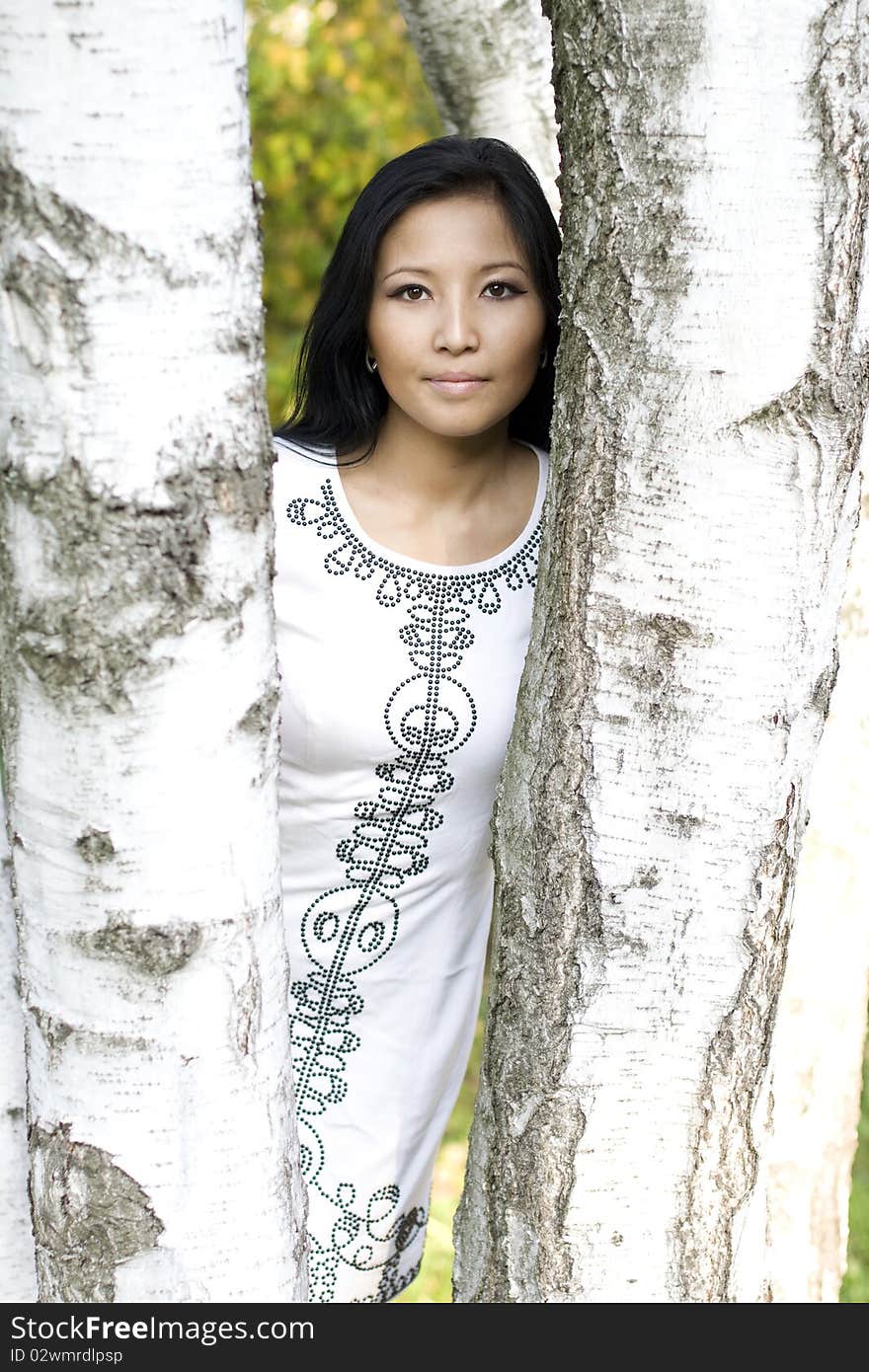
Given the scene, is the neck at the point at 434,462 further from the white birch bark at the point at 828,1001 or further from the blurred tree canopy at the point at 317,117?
the blurred tree canopy at the point at 317,117

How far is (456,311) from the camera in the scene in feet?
5.53

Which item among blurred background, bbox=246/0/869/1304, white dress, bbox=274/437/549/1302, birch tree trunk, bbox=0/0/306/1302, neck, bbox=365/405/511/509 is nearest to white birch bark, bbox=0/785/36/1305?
birch tree trunk, bbox=0/0/306/1302

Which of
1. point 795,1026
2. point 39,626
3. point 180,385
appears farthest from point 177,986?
point 795,1026

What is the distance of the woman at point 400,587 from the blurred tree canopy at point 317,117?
340 cm

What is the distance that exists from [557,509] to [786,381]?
0.78 ft

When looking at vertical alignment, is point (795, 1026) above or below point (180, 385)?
below

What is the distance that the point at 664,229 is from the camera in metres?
1.14

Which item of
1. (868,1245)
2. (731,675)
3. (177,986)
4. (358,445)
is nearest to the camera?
(177,986)

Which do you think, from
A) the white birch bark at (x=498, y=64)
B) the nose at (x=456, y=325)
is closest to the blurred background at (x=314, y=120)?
the white birch bark at (x=498, y=64)

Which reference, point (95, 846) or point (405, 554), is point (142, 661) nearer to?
point (95, 846)

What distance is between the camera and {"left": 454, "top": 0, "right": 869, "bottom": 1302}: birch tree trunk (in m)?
1.12

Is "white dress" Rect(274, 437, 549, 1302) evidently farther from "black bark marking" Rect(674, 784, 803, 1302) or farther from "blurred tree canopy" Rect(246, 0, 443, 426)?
"blurred tree canopy" Rect(246, 0, 443, 426)

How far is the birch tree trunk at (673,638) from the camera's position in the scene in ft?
3.66
